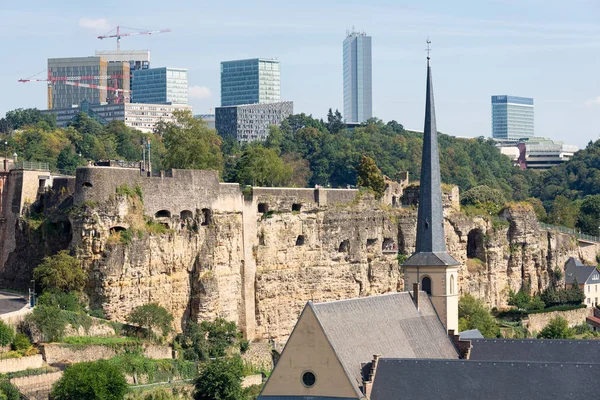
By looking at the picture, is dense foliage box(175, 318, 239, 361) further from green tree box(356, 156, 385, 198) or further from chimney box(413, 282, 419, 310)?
green tree box(356, 156, 385, 198)

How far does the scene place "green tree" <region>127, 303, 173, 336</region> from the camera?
69.8 metres

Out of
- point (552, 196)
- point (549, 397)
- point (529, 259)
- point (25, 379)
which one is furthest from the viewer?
point (552, 196)

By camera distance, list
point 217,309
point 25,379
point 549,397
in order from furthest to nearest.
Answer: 1. point 217,309
2. point 25,379
3. point 549,397

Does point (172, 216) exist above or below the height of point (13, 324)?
above

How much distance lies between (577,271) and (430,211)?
38876 mm

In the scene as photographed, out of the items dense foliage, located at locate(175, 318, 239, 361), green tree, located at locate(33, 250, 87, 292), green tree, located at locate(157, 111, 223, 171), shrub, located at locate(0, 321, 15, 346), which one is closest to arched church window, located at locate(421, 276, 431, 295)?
dense foliage, located at locate(175, 318, 239, 361)

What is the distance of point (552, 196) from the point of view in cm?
17738

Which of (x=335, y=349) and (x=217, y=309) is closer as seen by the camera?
(x=335, y=349)

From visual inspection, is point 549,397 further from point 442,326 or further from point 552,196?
point 552,196

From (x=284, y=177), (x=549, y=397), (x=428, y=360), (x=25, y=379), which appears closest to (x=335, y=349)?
(x=428, y=360)

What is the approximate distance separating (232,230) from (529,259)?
35.3 m

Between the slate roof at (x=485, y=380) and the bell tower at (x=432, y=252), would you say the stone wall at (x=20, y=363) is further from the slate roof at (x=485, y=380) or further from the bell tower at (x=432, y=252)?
the bell tower at (x=432, y=252)

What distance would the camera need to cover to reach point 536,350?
60.2 metres

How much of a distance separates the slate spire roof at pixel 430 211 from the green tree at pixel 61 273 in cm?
1657
